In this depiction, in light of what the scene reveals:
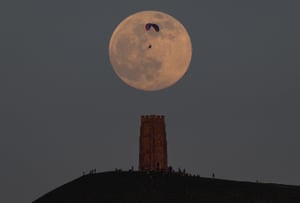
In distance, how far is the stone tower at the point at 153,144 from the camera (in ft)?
567

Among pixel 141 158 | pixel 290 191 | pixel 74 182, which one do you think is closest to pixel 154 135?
pixel 141 158

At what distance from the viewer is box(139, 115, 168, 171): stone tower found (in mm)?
172875

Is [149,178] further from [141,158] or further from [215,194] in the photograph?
[141,158]

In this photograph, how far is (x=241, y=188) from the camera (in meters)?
152

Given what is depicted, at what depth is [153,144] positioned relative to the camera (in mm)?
173500

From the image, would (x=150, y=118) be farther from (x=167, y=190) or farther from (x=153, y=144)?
(x=167, y=190)

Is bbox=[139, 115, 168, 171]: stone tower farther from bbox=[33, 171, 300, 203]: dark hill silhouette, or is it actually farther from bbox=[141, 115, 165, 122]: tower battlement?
bbox=[33, 171, 300, 203]: dark hill silhouette

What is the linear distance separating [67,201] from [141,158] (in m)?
21.6

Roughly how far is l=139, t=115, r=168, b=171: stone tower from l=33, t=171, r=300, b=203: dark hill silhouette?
1310 cm

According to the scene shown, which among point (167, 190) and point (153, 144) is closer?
point (167, 190)

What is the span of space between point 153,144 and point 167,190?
86.0 feet

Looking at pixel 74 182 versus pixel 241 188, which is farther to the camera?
pixel 74 182

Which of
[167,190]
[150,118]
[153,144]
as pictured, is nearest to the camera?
[167,190]

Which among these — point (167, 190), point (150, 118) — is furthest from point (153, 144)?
point (167, 190)
